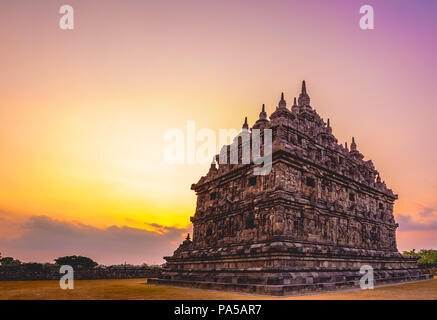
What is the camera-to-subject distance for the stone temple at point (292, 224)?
1947 cm

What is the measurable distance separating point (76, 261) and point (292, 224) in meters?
48.3

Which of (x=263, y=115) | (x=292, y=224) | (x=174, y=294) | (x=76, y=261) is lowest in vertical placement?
(x=76, y=261)

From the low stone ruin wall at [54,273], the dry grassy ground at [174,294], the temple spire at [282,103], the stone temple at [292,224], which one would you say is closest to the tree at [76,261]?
the low stone ruin wall at [54,273]

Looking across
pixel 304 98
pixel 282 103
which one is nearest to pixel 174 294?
pixel 282 103

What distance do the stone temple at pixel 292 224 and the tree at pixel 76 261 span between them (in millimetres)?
31282

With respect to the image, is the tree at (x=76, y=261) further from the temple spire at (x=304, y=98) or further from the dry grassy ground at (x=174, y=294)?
the temple spire at (x=304, y=98)

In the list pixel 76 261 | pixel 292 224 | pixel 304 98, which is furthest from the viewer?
pixel 76 261

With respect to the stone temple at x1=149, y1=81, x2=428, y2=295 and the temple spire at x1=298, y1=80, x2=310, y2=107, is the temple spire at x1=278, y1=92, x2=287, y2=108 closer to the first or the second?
the stone temple at x1=149, y1=81, x2=428, y2=295

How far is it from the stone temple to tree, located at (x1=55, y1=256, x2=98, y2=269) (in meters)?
31.3

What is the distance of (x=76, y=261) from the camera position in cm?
5562

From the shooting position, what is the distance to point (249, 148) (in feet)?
91.4

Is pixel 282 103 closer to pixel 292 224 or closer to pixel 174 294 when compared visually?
pixel 292 224
